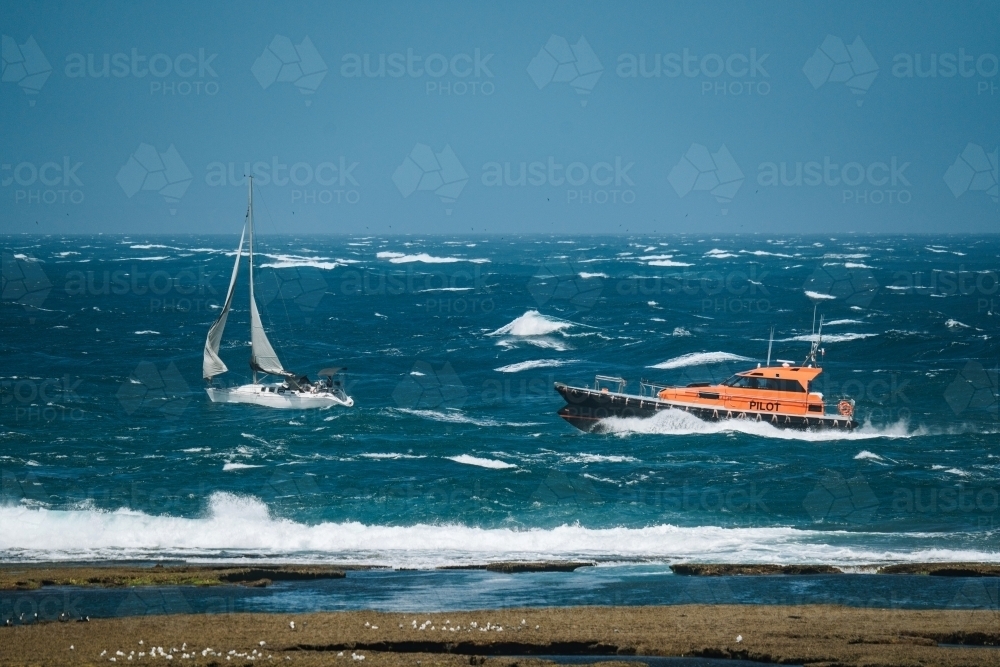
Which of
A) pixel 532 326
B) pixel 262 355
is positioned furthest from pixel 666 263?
pixel 262 355

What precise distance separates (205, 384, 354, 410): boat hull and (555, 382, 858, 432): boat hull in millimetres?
11359

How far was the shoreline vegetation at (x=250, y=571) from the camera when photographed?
2497 centimetres

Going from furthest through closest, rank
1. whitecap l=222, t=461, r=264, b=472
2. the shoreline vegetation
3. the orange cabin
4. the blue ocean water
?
the orange cabin < whitecap l=222, t=461, r=264, b=472 < the blue ocean water < the shoreline vegetation

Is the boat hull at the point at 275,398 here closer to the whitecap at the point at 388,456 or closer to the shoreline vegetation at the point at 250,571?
the whitecap at the point at 388,456

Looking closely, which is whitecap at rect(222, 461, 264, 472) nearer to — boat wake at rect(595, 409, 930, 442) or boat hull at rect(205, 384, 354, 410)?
boat hull at rect(205, 384, 354, 410)

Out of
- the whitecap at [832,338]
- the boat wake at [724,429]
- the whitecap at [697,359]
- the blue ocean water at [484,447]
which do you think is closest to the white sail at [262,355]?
the blue ocean water at [484,447]

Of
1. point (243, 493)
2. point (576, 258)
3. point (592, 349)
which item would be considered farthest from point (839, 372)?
point (576, 258)

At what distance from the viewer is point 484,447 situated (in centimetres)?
4378

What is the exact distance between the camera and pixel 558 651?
19188 millimetres

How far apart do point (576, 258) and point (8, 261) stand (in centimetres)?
9305

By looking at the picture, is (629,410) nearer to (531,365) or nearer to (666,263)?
(531,365)

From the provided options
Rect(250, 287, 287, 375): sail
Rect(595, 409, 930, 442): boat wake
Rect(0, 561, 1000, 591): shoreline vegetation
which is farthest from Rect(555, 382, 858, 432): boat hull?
Rect(0, 561, 1000, 591): shoreline vegetation

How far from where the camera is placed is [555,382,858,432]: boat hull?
46438mm

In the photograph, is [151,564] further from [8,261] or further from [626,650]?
[8,261]
